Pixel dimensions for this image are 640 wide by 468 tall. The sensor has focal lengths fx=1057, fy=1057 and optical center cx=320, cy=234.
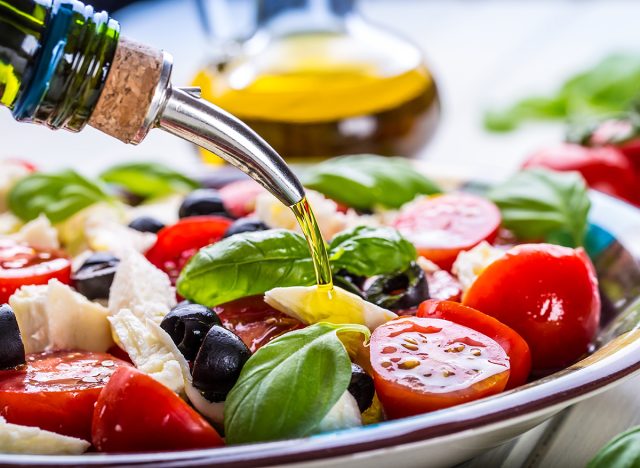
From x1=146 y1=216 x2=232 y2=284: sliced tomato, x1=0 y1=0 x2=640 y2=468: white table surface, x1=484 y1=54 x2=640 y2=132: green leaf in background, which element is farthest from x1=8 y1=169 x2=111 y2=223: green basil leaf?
x1=484 y1=54 x2=640 y2=132: green leaf in background

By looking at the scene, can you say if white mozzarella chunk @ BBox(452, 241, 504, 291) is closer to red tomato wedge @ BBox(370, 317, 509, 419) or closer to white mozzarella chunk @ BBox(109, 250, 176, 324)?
red tomato wedge @ BBox(370, 317, 509, 419)

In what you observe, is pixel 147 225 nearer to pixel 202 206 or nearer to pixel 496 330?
pixel 202 206

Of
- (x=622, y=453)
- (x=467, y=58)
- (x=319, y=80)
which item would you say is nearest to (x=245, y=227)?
(x=622, y=453)

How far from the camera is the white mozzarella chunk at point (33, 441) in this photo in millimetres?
1424

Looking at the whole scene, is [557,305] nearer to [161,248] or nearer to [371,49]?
[161,248]

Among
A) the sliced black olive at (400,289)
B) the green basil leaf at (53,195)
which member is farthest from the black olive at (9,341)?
the green basil leaf at (53,195)

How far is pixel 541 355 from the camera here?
1846 mm

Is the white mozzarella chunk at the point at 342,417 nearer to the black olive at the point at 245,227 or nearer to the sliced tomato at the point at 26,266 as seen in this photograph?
the black olive at the point at 245,227

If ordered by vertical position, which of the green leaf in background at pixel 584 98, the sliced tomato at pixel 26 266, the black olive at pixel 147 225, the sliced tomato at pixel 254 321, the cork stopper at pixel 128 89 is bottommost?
the green leaf in background at pixel 584 98

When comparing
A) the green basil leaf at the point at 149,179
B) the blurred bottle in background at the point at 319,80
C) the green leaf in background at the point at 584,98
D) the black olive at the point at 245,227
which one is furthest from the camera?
the green leaf in background at the point at 584,98

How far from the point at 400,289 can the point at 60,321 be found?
23.0 inches

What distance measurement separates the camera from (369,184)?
7.97 feet

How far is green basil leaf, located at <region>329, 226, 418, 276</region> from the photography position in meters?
1.84

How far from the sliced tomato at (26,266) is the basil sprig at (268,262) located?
0.28 m
